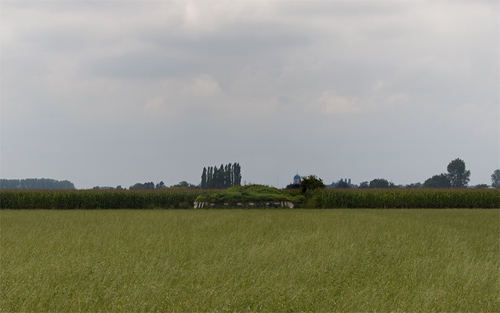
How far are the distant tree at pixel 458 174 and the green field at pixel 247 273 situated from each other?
114 meters

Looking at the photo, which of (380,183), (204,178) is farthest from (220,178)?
(380,183)

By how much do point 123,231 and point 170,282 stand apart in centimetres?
942

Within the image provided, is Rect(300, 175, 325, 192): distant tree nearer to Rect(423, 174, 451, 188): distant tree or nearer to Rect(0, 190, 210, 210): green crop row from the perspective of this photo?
Rect(0, 190, 210, 210): green crop row

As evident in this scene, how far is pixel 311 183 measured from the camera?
125 ft

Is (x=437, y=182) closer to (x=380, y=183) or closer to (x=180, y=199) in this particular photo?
(x=380, y=183)

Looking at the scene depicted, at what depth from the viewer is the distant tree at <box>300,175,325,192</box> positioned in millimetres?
38000

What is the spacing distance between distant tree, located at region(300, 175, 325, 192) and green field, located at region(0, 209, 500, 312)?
864 inches

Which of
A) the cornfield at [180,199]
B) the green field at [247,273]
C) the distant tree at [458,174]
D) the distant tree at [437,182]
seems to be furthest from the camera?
the distant tree at [458,174]

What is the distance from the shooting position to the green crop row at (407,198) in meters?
36.2

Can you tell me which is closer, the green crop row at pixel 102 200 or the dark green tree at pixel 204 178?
the green crop row at pixel 102 200

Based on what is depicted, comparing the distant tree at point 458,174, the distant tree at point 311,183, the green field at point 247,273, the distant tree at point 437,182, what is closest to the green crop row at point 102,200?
the distant tree at point 311,183

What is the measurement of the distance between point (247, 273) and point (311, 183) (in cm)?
2932

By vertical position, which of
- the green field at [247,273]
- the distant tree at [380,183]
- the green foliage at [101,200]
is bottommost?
the green field at [247,273]

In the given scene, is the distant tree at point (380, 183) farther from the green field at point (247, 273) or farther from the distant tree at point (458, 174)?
the green field at point (247, 273)
